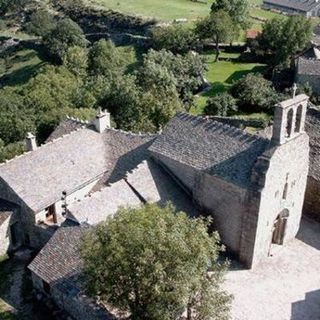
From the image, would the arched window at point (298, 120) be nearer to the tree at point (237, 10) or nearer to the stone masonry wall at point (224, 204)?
the stone masonry wall at point (224, 204)

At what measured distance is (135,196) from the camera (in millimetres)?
39594

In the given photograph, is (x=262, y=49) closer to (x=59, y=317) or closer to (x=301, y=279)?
(x=301, y=279)

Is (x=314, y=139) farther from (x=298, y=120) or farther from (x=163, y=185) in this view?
(x=163, y=185)

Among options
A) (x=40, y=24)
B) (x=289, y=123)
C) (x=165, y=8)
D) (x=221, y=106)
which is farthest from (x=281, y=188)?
(x=165, y=8)

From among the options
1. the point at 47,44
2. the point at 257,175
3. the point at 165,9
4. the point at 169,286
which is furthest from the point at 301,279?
the point at 165,9

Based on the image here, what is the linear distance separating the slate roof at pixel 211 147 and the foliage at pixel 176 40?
58.6m

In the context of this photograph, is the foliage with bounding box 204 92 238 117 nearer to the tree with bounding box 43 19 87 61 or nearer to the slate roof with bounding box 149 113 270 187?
the slate roof with bounding box 149 113 270 187

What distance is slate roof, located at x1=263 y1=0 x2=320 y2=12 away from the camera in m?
141

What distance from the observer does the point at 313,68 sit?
8056cm

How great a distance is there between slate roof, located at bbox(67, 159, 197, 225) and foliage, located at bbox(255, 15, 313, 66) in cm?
5545

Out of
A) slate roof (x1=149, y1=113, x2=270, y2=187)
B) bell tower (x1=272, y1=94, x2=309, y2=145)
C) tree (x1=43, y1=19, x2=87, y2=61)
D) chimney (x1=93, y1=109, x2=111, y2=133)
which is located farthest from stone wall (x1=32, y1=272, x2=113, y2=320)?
tree (x1=43, y1=19, x2=87, y2=61)

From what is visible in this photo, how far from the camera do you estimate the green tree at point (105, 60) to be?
89.2m

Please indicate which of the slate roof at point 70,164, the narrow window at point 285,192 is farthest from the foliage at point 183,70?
the narrow window at point 285,192

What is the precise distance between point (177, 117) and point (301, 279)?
16.3 metres
